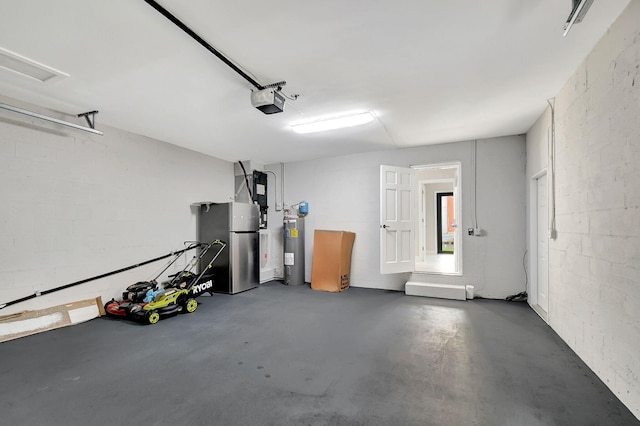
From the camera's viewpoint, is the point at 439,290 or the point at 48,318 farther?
the point at 439,290

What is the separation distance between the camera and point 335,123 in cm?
404

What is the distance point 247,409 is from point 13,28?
10.6 feet

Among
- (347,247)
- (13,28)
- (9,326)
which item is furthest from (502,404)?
(9,326)

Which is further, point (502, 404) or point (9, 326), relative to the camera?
point (9, 326)

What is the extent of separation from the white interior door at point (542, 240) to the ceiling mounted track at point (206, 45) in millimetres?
3861

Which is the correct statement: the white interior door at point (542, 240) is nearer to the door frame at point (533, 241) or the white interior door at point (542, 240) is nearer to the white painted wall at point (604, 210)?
the door frame at point (533, 241)

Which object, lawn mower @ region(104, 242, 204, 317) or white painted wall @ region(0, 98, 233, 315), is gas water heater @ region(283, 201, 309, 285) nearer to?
white painted wall @ region(0, 98, 233, 315)

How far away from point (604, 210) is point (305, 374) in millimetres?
2739

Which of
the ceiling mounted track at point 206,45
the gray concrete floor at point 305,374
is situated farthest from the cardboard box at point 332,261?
the ceiling mounted track at point 206,45

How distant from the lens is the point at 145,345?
2.98m

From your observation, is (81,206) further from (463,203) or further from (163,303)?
(463,203)

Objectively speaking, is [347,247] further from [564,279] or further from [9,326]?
[9,326]

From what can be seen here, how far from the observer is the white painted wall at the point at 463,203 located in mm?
4734

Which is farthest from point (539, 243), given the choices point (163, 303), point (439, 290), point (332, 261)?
point (163, 303)
